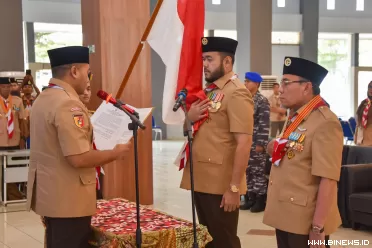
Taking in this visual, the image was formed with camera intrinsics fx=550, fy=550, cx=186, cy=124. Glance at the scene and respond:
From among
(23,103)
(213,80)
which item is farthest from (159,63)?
(213,80)

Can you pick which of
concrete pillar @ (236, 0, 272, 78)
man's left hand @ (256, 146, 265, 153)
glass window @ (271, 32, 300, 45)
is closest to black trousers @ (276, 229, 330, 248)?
man's left hand @ (256, 146, 265, 153)

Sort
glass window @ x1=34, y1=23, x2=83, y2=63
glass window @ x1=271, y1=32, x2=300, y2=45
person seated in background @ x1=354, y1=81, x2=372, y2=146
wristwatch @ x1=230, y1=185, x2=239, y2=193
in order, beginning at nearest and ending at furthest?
wristwatch @ x1=230, y1=185, x2=239, y2=193 < person seated in background @ x1=354, y1=81, x2=372, y2=146 < glass window @ x1=34, y1=23, x2=83, y2=63 < glass window @ x1=271, y1=32, x2=300, y2=45

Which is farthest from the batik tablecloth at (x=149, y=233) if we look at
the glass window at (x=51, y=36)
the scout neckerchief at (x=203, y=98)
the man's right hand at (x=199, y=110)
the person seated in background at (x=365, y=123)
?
the glass window at (x=51, y=36)

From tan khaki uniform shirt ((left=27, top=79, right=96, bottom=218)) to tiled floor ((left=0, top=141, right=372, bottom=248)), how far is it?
2.73 metres

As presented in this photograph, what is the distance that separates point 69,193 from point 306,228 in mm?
1248

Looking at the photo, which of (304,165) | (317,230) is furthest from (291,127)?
(317,230)

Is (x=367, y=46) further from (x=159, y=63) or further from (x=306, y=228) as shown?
(x=306, y=228)

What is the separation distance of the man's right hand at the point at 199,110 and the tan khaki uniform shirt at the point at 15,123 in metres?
5.57

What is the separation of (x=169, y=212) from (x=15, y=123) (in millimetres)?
3018

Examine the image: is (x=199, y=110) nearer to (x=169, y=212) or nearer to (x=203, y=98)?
(x=203, y=98)

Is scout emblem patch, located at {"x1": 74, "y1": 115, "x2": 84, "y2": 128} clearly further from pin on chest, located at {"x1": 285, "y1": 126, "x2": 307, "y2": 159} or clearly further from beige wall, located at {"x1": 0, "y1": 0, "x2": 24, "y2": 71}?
beige wall, located at {"x1": 0, "y1": 0, "x2": 24, "y2": 71}

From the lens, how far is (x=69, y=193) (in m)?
2.93

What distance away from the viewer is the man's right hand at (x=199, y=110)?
3.34 metres

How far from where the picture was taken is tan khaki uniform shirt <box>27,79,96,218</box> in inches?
113
